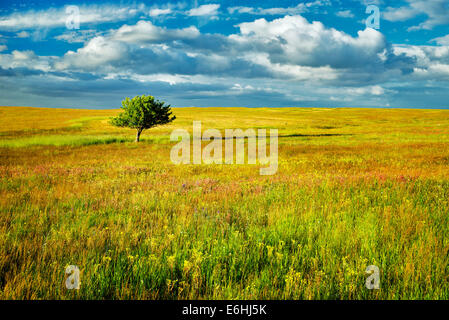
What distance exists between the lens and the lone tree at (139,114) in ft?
131

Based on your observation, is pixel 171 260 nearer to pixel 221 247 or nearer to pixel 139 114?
pixel 221 247

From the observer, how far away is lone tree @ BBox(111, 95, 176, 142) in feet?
131

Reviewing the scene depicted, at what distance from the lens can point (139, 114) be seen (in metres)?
40.3

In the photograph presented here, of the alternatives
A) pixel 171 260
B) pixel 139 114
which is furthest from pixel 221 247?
pixel 139 114

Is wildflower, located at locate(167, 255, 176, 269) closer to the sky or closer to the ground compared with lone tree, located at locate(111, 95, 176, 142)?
closer to the ground

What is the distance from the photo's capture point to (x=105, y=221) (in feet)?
18.1

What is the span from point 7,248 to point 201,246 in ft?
10.00

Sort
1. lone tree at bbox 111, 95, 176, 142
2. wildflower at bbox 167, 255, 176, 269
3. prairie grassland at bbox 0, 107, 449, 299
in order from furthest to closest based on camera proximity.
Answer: lone tree at bbox 111, 95, 176, 142 < wildflower at bbox 167, 255, 176, 269 < prairie grassland at bbox 0, 107, 449, 299

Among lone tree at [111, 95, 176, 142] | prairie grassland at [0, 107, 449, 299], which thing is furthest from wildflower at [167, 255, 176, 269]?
lone tree at [111, 95, 176, 142]

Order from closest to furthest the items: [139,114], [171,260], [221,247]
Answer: [171,260]
[221,247]
[139,114]

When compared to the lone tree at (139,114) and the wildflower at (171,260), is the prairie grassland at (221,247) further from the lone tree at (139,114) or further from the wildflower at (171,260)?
the lone tree at (139,114)

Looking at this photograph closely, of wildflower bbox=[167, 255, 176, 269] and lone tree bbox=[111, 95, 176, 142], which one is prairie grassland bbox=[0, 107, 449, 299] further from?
lone tree bbox=[111, 95, 176, 142]
